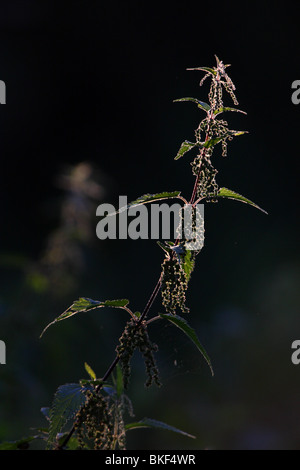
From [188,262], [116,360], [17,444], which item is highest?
[188,262]

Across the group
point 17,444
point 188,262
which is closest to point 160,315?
point 188,262

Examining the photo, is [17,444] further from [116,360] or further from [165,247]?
[165,247]

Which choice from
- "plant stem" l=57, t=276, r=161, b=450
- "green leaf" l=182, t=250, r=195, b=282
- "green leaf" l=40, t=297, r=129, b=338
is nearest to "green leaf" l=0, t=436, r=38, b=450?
"plant stem" l=57, t=276, r=161, b=450

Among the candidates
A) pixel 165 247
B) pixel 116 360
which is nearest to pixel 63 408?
pixel 116 360

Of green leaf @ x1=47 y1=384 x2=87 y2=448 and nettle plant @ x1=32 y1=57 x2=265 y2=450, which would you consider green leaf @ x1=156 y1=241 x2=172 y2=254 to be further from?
green leaf @ x1=47 y1=384 x2=87 y2=448

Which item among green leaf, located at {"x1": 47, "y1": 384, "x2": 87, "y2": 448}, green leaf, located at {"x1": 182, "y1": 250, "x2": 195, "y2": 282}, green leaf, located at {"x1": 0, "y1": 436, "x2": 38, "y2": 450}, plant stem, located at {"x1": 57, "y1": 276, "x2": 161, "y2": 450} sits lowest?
green leaf, located at {"x1": 0, "y1": 436, "x2": 38, "y2": 450}

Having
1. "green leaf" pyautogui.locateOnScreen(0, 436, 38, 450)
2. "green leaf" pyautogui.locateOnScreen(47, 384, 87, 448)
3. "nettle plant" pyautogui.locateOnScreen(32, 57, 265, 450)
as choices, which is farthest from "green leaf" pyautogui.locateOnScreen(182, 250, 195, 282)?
"green leaf" pyautogui.locateOnScreen(0, 436, 38, 450)

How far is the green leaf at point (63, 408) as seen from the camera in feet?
2.22

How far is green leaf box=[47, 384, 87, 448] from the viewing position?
68cm

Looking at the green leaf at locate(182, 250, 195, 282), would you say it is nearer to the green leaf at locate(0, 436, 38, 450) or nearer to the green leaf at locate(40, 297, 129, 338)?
the green leaf at locate(40, 297, 129, 338)

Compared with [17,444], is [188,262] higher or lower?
higher

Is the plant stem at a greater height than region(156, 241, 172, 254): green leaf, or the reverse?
region(156, 241, 172, 254): green leaf

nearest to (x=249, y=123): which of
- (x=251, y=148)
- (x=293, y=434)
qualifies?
(x=251, y=148)

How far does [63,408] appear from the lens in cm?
69
